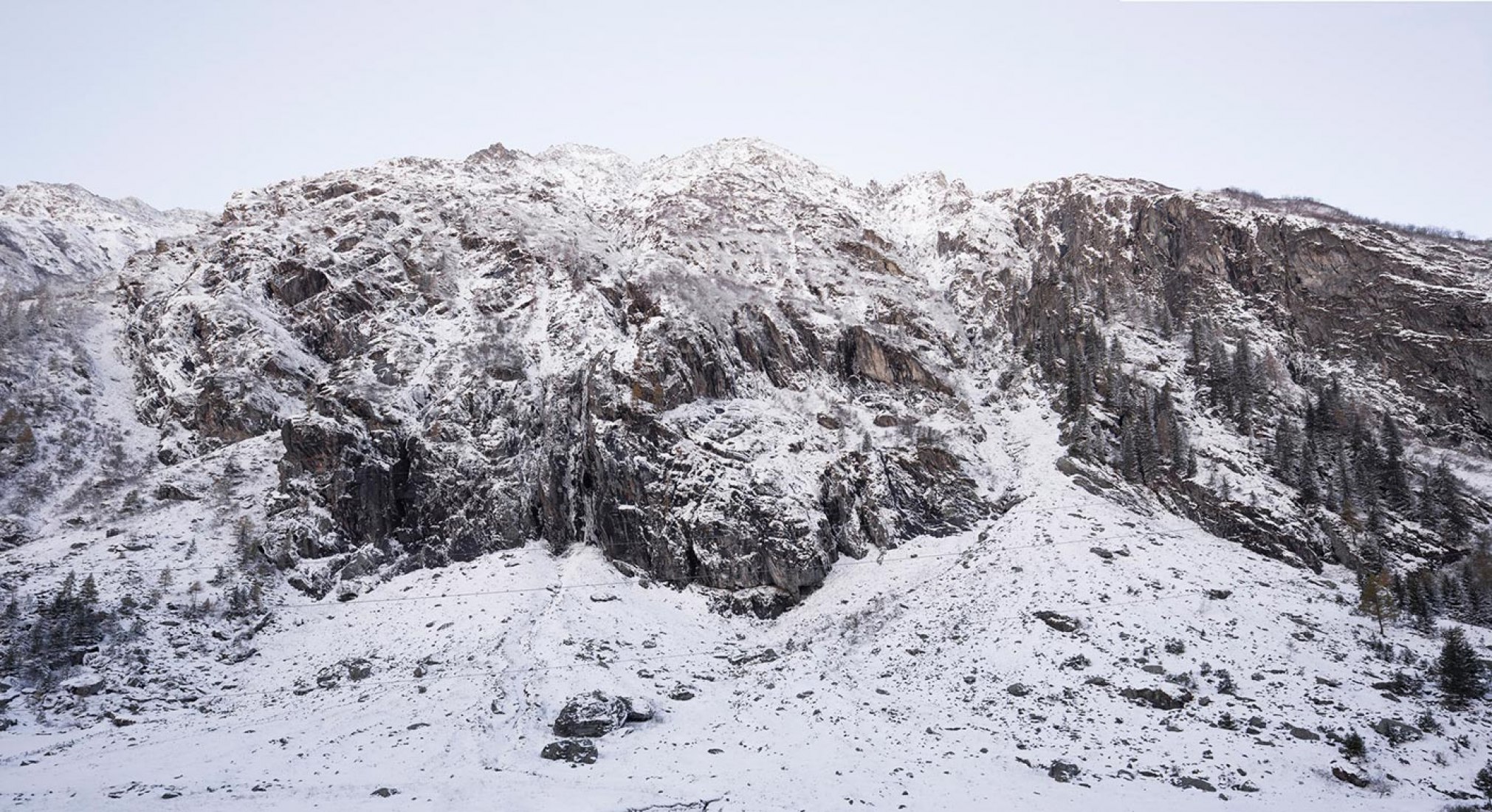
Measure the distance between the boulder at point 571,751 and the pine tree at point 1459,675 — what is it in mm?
Answer: 32001

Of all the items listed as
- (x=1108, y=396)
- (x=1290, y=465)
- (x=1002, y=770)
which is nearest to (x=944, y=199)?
(x=1108, y=396)

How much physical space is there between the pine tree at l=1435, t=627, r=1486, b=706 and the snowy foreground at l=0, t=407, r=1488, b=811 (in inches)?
67.4

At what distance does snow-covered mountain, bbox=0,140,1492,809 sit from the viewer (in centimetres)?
2602

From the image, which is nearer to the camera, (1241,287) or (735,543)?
(735,543)

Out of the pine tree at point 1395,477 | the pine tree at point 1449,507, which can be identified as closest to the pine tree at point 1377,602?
the pine tree at point 1449,507

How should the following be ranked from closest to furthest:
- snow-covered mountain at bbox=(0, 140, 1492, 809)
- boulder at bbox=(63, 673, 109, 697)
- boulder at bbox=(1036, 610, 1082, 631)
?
snow-covered mountain at bbox=(0, 140, 1492, 809)
boulder at bbox=(63, 673, 109, 697)
boulder at bbox=(1036, 610, 1082, 631)

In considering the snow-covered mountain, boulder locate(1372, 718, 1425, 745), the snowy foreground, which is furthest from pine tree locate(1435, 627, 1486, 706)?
boulder locate(1372, 718, 1425, 745)

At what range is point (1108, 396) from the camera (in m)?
55.4

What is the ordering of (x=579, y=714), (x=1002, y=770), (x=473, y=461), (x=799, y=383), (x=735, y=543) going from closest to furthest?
(x=1002, y=770), (x=579, y=714), (x=735, y=543), (x=473, y=461), (x=799, y=383)

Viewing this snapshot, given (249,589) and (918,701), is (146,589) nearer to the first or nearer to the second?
(249,589)

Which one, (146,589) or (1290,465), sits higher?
(1290,465)

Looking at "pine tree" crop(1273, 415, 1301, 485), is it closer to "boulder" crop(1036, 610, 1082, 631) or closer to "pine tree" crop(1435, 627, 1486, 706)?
"pine tree" crop(1435, 627, 1486, 706)

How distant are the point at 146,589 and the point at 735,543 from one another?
3445 centimetres

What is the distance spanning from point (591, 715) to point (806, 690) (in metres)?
9.64
